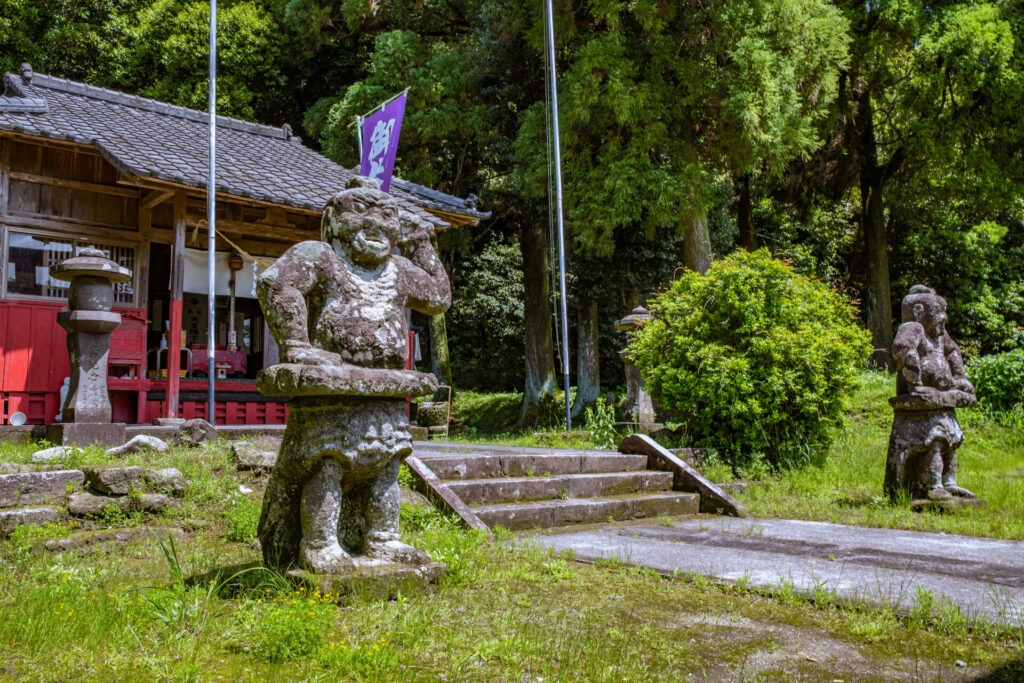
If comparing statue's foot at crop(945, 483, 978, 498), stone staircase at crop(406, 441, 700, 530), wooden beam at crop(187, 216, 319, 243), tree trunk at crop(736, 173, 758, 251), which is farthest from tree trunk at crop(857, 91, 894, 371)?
wooden beam at crop(187, 216, 319, 243)

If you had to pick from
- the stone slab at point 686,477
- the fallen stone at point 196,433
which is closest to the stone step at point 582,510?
the stone slab at point 686,477

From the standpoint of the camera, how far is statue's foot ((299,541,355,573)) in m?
3.73

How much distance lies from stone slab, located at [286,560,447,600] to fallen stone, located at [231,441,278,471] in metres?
2.84

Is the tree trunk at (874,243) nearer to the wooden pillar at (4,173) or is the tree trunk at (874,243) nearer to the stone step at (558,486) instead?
the stone step at (558,486)

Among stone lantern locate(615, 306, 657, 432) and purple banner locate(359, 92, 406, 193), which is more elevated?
purple banner locate(359, 92, 406, 193)

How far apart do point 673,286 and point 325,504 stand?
7659 mm

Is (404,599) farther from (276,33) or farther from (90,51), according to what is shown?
(90,51)

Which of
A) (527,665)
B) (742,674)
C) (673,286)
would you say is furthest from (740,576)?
(673,286)

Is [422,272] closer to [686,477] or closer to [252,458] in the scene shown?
[252,458]

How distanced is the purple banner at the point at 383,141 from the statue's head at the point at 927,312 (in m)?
7.35

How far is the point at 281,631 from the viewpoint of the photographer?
2.98m

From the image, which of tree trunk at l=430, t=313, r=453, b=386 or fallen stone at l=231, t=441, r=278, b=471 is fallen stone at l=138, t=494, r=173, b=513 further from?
tree trunk at l=430, t=313, r=453, b=386

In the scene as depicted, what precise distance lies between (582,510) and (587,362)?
1141 centimetres

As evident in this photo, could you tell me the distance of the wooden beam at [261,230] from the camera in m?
12.1
